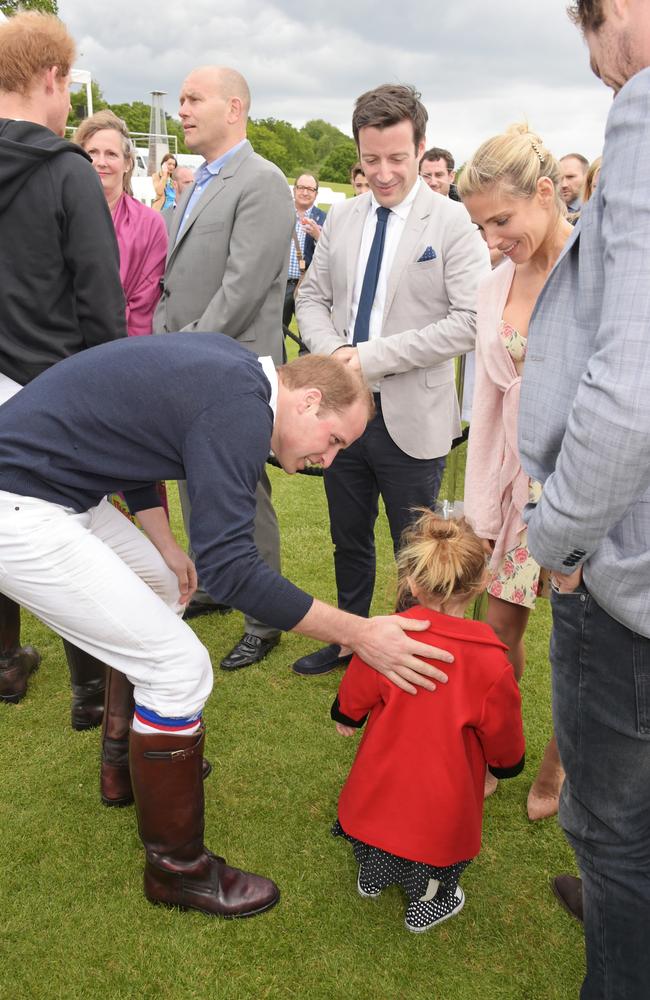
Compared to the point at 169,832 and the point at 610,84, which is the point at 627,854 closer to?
the point at 169,832

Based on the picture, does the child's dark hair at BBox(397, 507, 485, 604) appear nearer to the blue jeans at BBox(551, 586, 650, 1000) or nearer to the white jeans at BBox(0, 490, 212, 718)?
the blue jeans at BBox(551, 586, 650, 1000)

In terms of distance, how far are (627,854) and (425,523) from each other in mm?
1057

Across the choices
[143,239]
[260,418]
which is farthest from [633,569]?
[143,239]

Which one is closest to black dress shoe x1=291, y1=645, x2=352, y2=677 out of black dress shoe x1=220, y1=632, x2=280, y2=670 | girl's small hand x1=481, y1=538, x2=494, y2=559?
black dress shoe x1=220, y1=632, x2=280, y2=670

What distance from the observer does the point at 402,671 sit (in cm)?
208

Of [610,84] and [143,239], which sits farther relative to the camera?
[143,239]

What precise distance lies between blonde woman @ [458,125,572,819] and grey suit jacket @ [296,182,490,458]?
17.1 inches

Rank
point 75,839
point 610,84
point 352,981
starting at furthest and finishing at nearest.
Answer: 1. point 75,839
2. point 352,981
3. point 610,84

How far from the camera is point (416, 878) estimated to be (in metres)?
2.33

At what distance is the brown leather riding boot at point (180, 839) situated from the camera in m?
2.27

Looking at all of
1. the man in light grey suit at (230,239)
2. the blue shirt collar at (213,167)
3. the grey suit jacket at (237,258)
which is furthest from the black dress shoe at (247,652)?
the blue shirt collar at (213,167)

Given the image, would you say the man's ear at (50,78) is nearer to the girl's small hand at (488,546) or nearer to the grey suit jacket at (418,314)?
the grey suit jacket at (418,314)

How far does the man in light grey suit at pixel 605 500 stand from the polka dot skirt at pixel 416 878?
56cm

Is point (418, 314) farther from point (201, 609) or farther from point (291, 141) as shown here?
point (291, 141)
